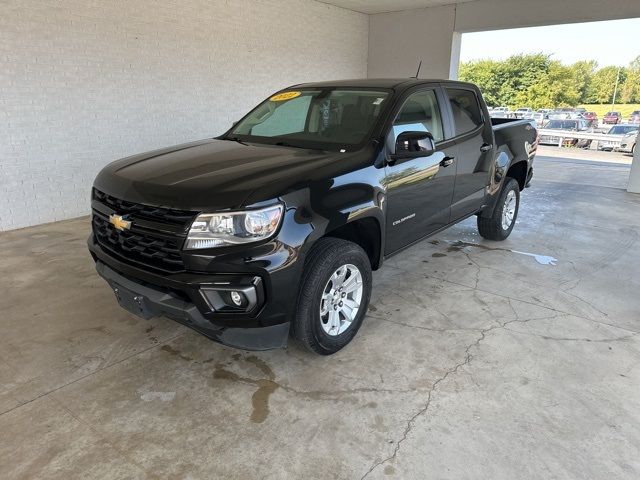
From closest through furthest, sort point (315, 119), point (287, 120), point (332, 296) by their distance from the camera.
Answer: point (332, 296) → point (315, 119) → point (287, 120)

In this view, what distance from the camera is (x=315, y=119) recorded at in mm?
3516

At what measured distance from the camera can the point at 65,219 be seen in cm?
628

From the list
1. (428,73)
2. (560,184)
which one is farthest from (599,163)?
(428,73)

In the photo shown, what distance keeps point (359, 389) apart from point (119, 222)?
5.41 ft

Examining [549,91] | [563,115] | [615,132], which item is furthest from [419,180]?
[549,91]

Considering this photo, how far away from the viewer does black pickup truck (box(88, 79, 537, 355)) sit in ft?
7.48

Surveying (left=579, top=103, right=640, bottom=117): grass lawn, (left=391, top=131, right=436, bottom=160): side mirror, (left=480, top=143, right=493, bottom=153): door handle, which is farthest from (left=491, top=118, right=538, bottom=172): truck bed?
(left=579, top=103, right=640, bottom=117): grass lawn

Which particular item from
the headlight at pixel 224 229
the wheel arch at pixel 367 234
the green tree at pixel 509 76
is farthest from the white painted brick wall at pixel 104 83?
the green tree at pixel 509 76

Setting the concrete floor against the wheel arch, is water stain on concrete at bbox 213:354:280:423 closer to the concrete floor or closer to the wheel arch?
the concrete floor

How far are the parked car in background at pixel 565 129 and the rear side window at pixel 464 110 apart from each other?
56.2 ft

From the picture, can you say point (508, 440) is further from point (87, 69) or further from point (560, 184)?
point (560, 184)

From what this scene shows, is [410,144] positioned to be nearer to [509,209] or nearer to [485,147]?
[485,147]

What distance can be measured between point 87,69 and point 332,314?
530 centimetres

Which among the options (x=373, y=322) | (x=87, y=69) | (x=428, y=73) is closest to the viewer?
(x=373, y=322)
